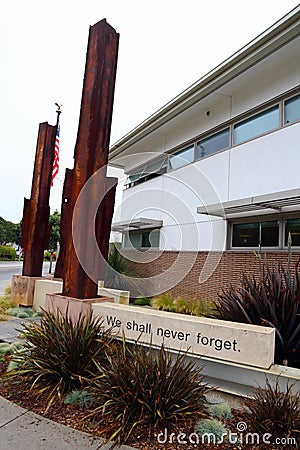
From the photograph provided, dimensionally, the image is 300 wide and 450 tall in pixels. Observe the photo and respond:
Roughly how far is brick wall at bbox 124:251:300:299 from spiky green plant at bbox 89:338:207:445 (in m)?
5.16

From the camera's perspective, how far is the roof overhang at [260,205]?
8.36 meters

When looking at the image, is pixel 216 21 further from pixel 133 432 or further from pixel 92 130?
pixel 133 432

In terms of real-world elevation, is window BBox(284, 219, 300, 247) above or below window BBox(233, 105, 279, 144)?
below

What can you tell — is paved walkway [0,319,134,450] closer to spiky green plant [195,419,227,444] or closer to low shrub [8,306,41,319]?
spiky green plant [195,419,227,444]

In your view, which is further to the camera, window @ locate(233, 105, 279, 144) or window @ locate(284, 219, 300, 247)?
window @ locate(233, 105, 279, 144)

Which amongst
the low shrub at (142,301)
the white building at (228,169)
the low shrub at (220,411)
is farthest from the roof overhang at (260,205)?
the low shrub at (220,411)

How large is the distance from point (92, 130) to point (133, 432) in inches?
178

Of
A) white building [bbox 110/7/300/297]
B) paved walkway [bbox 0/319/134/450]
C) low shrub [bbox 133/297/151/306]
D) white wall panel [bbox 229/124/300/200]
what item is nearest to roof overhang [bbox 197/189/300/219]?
white building [bbox 110/7/300/297]

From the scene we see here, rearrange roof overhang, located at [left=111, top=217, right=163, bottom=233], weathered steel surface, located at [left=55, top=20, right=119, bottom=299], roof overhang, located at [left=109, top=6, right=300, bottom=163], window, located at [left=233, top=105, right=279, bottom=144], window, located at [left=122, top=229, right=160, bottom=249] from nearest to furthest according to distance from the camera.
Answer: weathered steel surface, located at [left=55, top=20, right=119, bottom=299] → roof overhang, located at [left=109, top=6, right=300, bottom=163] → window, located at [left=233, top=105, right=279, bottom=144] → roof overhang, located at [left=111, top=217, right=163, bottom=233] → window, located at [left=122, top=229, right=160, bottom=249]

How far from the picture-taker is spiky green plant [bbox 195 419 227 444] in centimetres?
293

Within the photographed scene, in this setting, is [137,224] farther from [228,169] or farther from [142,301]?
[228,169]

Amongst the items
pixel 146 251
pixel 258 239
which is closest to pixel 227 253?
pixel 258 239

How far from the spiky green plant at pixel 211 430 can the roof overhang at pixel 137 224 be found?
12.1m

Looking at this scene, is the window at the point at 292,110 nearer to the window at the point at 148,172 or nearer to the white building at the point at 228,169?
the white building at the point at 228,169
